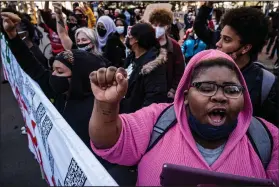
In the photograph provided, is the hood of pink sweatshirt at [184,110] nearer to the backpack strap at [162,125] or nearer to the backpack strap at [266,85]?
the backpack strap at [162,125]

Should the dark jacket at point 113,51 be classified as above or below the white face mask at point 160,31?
below

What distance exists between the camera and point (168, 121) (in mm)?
1455

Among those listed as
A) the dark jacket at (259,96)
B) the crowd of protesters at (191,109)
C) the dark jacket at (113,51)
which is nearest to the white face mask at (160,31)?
the dark jacket at (113,51)

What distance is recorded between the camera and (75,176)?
3.94 feet

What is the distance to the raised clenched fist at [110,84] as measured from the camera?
45.9 inches

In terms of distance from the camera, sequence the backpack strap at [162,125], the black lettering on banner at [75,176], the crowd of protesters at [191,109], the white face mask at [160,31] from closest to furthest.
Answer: the black lettering on banner at [75,176]
the crowd of protesters at [191,109]
the backpack strap at [162,125]
the white face mask at [160,31]

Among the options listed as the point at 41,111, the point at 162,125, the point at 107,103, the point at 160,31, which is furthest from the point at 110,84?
the point at 160,31

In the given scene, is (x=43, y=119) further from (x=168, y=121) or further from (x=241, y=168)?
(x=241, y=168)

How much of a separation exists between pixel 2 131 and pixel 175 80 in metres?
2.93

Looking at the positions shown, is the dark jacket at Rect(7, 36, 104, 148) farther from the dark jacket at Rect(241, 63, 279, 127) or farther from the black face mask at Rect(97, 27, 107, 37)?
the black face mask at Rect(97, 27, 107, 37)

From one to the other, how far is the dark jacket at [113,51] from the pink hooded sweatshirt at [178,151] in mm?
3144

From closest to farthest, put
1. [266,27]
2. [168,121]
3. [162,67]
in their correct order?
[168,121]
[266,27]
[162,67]

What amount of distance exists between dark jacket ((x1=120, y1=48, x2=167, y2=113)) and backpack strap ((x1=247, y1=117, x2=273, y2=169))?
3.80ft

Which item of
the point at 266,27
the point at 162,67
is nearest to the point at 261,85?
the point at 266,27
